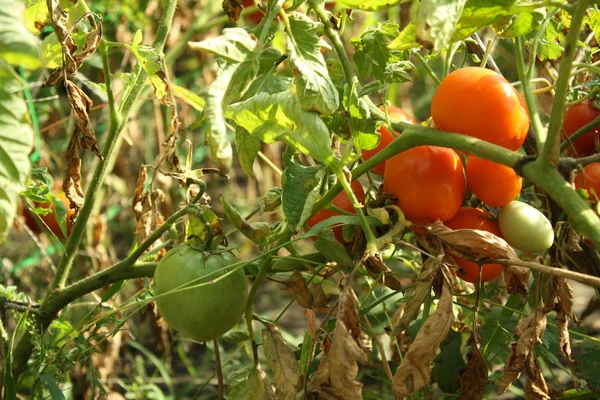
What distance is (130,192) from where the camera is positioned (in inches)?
88.2

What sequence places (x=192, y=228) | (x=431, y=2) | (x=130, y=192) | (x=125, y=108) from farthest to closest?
1. (x=130, y=192)
2. (x=125, y=108)
3. (x=192, y=228)
4. (x=431, y=2)

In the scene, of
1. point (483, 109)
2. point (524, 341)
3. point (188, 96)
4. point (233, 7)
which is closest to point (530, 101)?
point (483, 109)

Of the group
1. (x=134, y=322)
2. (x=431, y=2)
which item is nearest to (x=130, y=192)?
(x=134, y=322)

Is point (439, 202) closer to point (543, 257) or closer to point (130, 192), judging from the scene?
point (543, 257)

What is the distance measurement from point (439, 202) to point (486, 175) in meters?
0.07

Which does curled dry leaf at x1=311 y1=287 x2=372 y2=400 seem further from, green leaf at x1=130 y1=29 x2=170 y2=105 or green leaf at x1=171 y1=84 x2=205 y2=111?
green leaf at x1=171 y1=84 x2=205 y2=111

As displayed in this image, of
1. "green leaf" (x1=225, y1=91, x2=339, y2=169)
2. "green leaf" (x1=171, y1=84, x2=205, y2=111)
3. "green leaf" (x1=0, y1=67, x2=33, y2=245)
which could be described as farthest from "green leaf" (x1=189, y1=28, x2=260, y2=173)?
"green leaf" (x1=171, y1=84, x2=205, y2=111)

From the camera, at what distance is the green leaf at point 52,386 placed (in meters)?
1.01

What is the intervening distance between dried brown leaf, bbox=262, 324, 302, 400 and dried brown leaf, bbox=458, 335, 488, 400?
0.20 meters

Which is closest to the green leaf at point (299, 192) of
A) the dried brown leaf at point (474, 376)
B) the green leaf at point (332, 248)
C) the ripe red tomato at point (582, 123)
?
the green leaf at point (332, 248)

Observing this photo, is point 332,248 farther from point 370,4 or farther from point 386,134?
point 370,4

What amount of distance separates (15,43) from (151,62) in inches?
18.9

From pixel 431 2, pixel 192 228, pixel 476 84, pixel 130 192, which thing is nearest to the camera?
pixel 431 2

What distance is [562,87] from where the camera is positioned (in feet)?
2.19
